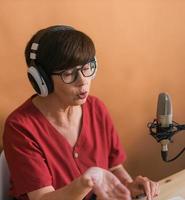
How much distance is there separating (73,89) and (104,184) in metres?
→ 0.30

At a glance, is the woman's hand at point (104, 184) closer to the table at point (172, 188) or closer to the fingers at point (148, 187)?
the fingers at point (148, 187)

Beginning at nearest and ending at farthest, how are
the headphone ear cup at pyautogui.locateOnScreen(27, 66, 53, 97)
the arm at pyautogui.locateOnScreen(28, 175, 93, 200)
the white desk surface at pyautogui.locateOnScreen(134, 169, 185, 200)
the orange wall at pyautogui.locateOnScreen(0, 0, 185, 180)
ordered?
the arm at pyautogui.locateOnScreen(28, 175, 93, 200), the headphone ear cup at pyautogui.locateOnScreen(27, 66, 53, 97), the white desk surface at pyautogui.locateOnScreen(134, 169, 185, 200), the orange wall at pyautogui.locateOnScreen(0, 0, 185, 180)

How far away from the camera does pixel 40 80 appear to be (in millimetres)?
1159

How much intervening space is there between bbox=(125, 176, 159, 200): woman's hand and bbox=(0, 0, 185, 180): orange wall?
524 millimetres

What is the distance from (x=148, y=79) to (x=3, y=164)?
2.59 ft

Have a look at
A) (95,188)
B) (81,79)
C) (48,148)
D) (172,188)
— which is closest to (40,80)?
(81,79)

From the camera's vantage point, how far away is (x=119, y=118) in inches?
70.9

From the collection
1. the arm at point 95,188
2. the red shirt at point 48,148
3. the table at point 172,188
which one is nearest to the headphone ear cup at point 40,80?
the red shirt at point 48,148

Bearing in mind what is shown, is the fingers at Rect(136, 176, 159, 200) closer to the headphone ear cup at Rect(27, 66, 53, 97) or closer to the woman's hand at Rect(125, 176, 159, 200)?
the woman's hand at Rect(125, 176, 159, 200)

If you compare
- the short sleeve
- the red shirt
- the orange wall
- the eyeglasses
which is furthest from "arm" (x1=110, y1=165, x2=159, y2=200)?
the orange wall

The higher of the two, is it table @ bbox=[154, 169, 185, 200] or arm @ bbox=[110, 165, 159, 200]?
arm @ bbox=[110, 165, 159, 200]

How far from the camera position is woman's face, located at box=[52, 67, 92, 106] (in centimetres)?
119

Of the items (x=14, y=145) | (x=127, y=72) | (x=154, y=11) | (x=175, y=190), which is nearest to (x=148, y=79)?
(x=127, y=72)

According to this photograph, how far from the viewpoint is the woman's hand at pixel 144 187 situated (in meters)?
1.25
